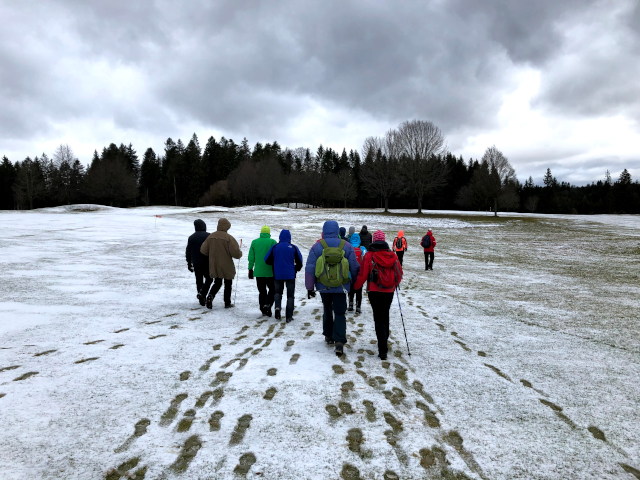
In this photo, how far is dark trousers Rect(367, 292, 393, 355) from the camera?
5.89 m

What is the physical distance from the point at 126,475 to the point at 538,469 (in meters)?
3.65

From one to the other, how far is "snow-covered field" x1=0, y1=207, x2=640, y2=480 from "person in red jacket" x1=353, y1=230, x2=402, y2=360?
55 cm

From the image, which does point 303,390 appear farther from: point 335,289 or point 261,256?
point 261,256

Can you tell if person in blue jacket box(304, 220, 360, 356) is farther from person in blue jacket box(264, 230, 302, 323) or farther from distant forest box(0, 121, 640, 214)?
distant forest box(0, 121, 640, 214)

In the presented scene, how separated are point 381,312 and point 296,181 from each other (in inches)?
2916

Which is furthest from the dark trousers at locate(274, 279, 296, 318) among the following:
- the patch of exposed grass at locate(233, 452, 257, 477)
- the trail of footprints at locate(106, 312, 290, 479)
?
the patch of exposed grass at locate(233, 452, 257, 477)

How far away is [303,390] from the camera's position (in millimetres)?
4605

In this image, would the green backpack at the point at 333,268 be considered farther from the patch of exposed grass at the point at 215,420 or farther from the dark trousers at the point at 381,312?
the patch of exposed grass at the point at 215,420

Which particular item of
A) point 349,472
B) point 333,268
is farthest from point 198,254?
point 349,472

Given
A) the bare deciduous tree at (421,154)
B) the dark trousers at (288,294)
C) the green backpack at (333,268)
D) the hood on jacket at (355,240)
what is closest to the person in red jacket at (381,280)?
the green backpack at (333,268)

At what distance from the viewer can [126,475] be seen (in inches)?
120

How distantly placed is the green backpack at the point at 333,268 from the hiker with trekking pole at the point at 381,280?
0.31 meters

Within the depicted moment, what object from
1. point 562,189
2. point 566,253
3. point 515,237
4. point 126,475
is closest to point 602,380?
point 126,475

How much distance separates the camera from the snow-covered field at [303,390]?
331cm
